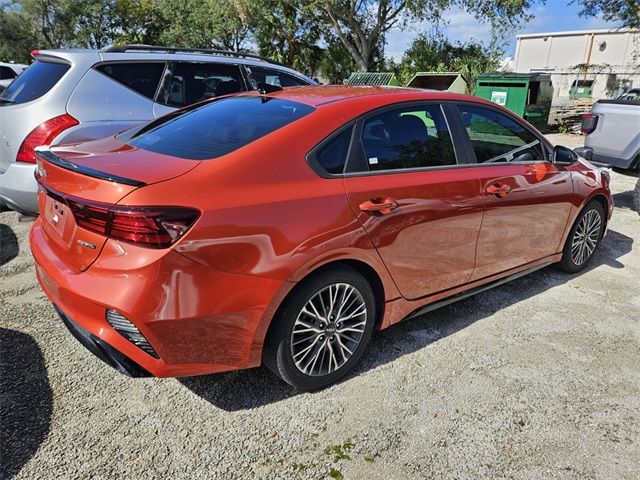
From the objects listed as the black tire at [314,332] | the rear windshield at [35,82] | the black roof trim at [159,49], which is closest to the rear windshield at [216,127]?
the black tire at [314,332]

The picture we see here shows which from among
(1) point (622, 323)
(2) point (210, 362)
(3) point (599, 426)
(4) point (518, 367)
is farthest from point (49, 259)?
(1) point (622, 323)

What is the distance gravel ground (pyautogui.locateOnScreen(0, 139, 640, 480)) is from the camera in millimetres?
2248

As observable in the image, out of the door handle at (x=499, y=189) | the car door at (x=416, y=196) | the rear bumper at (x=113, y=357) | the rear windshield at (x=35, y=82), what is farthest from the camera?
the rear windshield at (x=35, y=82)

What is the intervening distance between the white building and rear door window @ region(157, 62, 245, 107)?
107 feet

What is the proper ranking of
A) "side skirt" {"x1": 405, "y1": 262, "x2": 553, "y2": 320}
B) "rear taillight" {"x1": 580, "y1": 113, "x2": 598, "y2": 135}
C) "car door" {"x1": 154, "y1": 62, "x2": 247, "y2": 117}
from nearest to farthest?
"side skirt" {"x1": 405, "y1": 262, "x2": 553, "y2": 320} → "car door" {"x1": 154, "y1": 62, "x2": 247, "y2": 117} → "rear taillight" {"x1": 580, "y1": 113, "x2": 598, "y2": 135}

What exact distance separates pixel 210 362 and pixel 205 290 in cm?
A: 39

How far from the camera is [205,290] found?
2137mm

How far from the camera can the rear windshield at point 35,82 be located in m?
4.26

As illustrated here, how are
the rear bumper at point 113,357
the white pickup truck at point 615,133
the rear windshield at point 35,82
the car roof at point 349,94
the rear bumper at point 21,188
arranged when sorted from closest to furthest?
1. the rear bumper at point 113,357
2. the car roof at point 349,94
3. the rear bumper at point 21,188
4. the rear windshield at point 35,82
5. the white pickup truck at point 615,133

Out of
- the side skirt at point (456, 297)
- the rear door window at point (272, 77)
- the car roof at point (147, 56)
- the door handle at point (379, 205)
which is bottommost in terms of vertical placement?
the side skirt at point (456, 297)

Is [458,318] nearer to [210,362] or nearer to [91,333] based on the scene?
[210,362]

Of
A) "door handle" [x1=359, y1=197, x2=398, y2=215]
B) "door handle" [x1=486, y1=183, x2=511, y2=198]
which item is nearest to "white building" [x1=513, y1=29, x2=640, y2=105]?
"door handle" [x1=486, y1=183, x2=511, y2=198]

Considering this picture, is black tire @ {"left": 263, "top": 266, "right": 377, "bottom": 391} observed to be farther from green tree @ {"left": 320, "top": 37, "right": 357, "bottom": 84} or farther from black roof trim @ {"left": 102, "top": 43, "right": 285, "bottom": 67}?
green tree @ {"left": 320, "top": 37, "right": 357, "bottom": 84}

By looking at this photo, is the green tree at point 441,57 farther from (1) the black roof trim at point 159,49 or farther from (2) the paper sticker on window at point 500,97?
(1) the black roof trim at point 159,49
